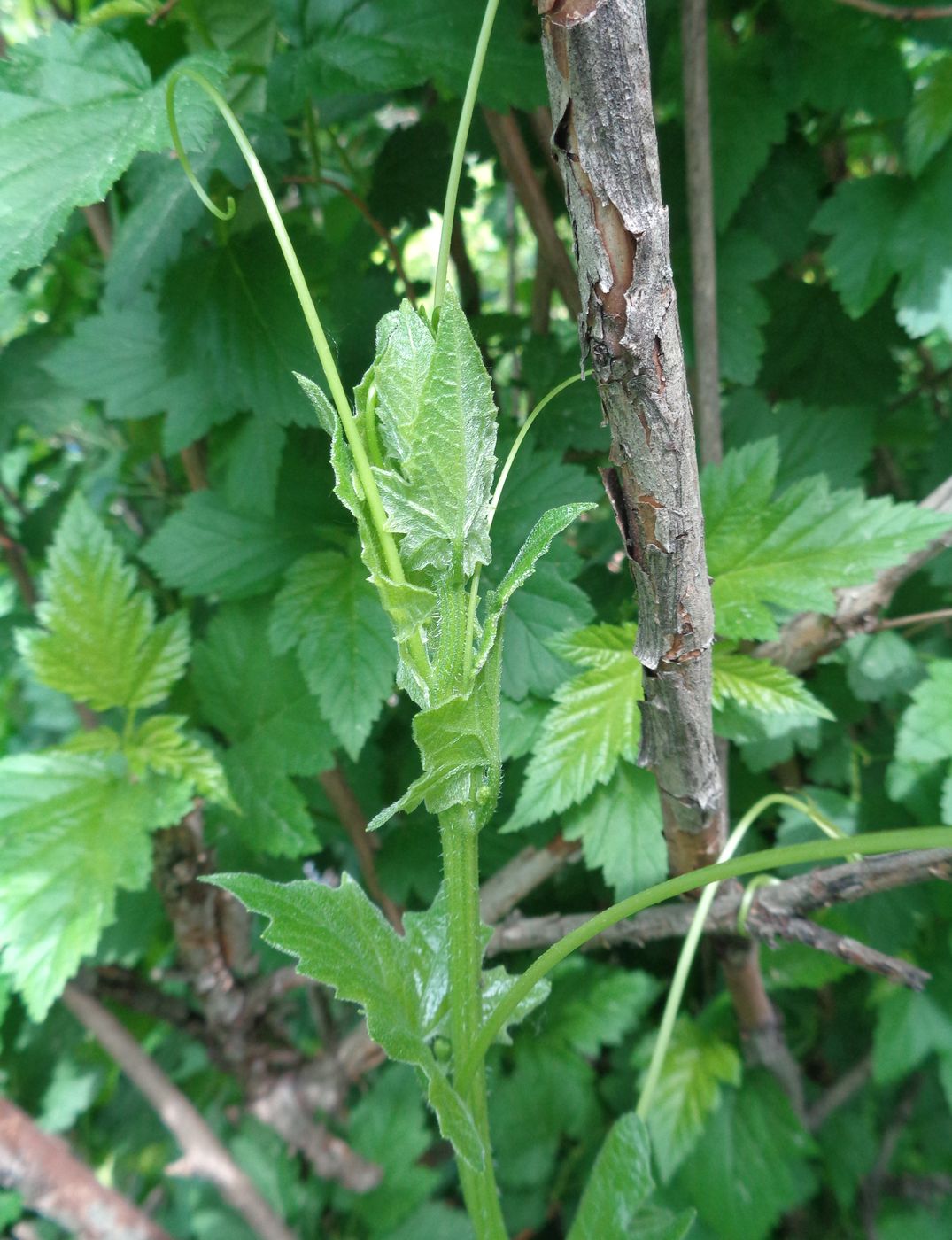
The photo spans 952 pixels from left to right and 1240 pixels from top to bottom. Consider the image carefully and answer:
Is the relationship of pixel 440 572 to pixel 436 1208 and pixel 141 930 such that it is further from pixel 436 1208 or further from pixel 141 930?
pixel 436 1208

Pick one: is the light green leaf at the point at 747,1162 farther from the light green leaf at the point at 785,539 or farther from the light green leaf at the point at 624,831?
the light green leaf at the point at 785,539

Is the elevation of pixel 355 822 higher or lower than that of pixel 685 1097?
higher

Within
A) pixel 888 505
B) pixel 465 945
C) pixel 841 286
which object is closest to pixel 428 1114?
pixel 465 945

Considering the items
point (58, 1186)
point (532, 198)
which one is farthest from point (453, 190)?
point (58, 1186)

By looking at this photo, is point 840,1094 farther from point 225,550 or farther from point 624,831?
point 225,550

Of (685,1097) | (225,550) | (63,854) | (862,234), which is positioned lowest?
(685,1097)

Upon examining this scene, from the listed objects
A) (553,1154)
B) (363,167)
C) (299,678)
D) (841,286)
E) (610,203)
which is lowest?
(553,1154)

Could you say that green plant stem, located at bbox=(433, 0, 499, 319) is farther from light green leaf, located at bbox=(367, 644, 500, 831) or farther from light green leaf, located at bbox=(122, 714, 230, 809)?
light green leaf, located at bbox=(122, 714, 230, 809)

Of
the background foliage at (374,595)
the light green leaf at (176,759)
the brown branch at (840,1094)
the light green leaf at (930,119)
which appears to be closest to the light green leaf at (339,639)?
the background foliage at (374,595)
